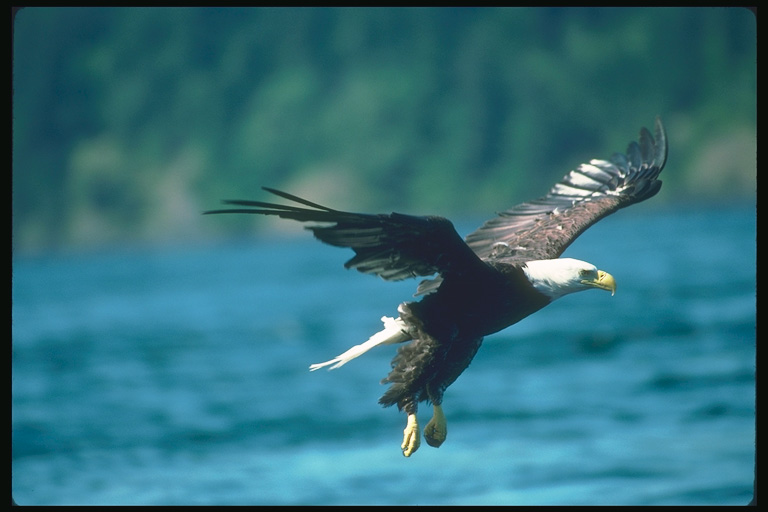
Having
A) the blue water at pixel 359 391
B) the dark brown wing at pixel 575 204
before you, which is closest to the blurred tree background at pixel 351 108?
the blue water at pixel 359 391

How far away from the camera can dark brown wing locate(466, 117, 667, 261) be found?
6848mm

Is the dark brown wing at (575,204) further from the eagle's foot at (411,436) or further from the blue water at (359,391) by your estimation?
the blue water at (359,391)

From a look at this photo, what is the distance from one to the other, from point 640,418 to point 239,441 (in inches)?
531

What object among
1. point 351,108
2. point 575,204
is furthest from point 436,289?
point 351,108

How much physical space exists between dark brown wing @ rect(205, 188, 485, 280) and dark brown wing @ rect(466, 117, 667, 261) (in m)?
0.88

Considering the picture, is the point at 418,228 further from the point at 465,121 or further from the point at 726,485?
the point at 465,121

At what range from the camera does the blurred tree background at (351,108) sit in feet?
234

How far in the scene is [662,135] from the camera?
778 centimetres

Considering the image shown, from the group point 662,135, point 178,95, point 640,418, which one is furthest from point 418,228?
point 178,95

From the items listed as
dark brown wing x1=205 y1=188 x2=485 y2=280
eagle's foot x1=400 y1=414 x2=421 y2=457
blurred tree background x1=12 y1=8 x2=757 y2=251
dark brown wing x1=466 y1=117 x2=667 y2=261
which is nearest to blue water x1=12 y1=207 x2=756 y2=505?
blurred tree background x1=12 y1=8 x2=757 y2=251

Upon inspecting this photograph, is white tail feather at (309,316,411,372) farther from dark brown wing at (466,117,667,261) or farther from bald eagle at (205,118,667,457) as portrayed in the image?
dark brown wing at (466,117,667,261)

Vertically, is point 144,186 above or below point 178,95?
below

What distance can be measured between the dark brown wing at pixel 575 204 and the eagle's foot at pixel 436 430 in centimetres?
112

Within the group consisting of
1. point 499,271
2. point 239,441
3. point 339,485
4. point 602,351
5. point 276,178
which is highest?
point 276,178
